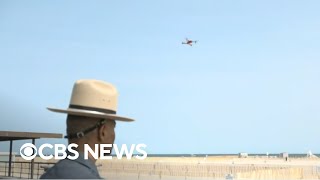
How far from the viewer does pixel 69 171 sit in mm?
2195

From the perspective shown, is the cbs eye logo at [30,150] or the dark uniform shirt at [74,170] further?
the cbs eye logo at [30,150]

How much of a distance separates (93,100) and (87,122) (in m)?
0.12

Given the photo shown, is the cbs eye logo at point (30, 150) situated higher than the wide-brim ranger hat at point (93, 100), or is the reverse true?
the wide-brim ranger hat at point (93, 100)

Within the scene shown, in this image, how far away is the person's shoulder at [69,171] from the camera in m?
2.18

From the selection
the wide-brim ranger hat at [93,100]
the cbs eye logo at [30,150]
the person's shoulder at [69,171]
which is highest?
the wide-brim ranger hat at [93,100]

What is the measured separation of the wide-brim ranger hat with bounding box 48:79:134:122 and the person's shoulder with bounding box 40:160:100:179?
232 mm

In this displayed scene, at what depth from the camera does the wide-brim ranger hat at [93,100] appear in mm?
2252

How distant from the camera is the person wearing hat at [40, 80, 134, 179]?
221 centimetres

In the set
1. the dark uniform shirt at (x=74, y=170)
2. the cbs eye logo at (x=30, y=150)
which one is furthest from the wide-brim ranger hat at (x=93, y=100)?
the cbs eye logo at (x=30, y=150)

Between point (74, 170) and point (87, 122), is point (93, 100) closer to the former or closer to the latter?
point (87, 122)

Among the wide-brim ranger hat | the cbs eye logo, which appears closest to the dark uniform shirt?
the wide-brim ranger hat

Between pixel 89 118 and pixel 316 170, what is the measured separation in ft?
110

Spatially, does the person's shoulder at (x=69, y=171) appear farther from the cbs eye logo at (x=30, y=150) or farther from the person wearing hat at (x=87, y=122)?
the cbs eye logo at (x=30, y=150)

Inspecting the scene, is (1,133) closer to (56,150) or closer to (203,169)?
(56,150)
